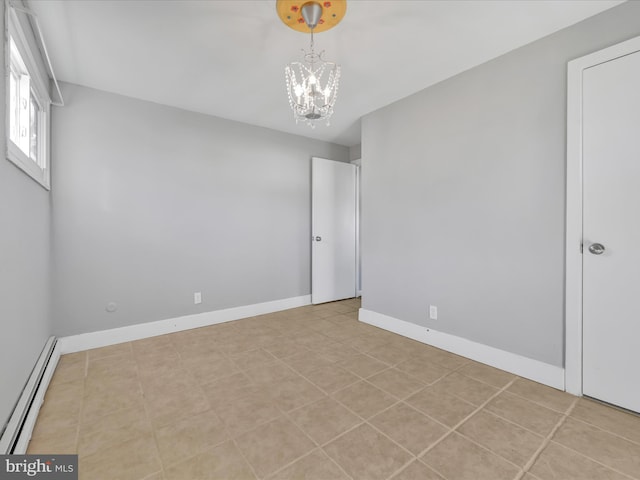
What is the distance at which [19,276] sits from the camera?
1.62m

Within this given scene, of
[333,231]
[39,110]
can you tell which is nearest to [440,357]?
[333,231]

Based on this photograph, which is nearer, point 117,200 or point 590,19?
point 590,19

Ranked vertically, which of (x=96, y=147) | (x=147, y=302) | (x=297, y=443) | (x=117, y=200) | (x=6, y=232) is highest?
(x=96, y=147)

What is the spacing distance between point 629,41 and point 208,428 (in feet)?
10.8

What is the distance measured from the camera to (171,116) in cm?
310

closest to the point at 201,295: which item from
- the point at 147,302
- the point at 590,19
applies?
the point at 147,302

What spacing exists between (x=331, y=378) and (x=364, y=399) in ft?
1.09

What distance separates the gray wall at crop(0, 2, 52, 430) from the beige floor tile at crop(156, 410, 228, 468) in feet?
2.29

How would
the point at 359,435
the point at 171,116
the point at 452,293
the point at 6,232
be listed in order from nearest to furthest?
the point at 6,232 < the point at 359,435 < the point at 452,293 < the point at 171,116

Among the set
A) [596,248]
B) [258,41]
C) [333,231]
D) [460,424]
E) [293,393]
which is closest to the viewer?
[460,424]

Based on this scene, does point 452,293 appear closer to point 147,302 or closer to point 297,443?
point 297,443

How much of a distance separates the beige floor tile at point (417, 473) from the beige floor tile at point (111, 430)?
4.33ft

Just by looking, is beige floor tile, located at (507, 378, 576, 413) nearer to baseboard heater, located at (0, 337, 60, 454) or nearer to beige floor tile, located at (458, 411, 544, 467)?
beige floor tile, located at (458, 411, 544, 467)

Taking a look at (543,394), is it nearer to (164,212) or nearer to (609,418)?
(609,418)
